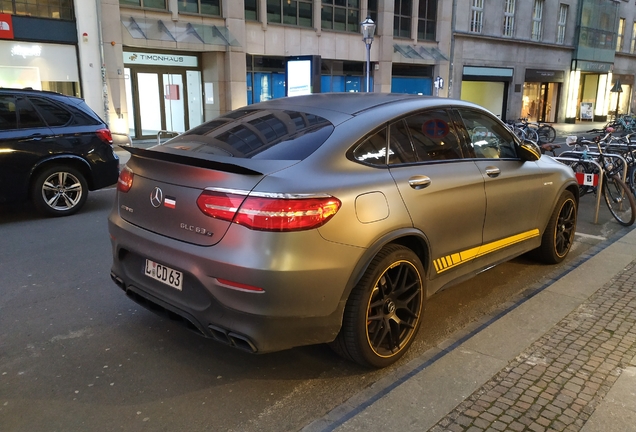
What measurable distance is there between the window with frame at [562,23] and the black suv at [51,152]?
121 ft

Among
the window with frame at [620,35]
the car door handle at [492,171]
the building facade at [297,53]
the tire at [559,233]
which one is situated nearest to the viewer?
the car door handle at [492,171]

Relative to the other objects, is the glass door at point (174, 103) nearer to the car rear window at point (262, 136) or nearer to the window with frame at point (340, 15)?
the window with frame at point (340, 15)

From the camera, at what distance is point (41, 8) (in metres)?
17.3

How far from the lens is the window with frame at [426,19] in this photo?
3072cm

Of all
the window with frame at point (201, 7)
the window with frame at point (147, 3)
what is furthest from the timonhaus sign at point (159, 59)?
the window with frame at point (201, 7)

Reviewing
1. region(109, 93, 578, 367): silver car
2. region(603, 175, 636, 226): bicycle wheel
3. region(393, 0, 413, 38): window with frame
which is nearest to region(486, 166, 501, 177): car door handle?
region(109, 93, 578, 367): silver car

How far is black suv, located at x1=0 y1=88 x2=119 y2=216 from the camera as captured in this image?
734 cm

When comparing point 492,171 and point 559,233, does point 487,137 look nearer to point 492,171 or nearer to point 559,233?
point 492,171

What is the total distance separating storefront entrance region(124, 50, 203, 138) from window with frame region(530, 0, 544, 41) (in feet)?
78.8

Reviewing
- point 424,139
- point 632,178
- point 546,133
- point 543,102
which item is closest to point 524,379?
point 424,139

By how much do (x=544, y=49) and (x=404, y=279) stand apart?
123 feet

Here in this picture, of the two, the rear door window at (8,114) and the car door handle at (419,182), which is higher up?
the rear door window at (8,114)

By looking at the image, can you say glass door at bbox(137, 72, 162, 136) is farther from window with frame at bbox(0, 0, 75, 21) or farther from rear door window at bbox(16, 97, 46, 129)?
rear door window at bbox(16, 97, 46, 129)

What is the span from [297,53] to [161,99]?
6764 millimetres
